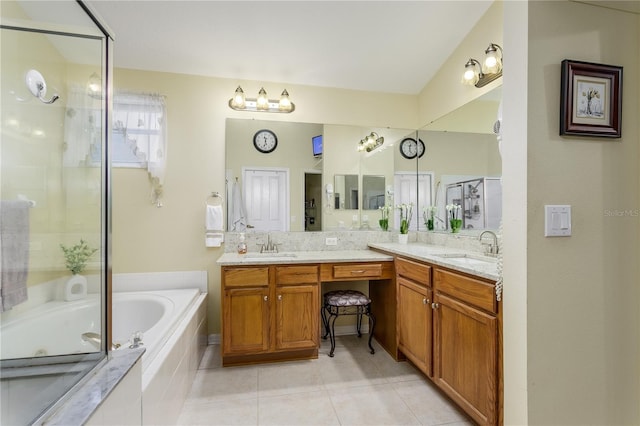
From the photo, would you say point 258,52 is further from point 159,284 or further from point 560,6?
point 159,284

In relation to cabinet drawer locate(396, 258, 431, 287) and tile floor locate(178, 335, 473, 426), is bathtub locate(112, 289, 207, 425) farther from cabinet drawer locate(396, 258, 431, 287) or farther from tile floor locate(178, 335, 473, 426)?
cabinet drawer locate(396, 258, 431, 287)

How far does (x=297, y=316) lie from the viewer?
7.66ft

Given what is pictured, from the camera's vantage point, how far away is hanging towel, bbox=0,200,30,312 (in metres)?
1.22

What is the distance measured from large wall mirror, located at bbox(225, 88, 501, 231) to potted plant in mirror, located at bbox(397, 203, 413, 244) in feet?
0.17

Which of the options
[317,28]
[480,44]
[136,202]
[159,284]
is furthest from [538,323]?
[136,202]

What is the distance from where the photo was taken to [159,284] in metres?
2.64

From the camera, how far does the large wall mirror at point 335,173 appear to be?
2768 millimetres

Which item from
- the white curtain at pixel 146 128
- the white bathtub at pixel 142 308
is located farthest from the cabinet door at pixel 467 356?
the white curtain at pixel 146 128

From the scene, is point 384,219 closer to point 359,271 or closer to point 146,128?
point 359,271

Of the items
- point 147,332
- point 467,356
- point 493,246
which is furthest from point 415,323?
point 147,332

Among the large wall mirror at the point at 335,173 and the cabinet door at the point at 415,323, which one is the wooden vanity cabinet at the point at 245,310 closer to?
the large wall mirror at the point at 335,173

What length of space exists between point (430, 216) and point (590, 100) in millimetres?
1733

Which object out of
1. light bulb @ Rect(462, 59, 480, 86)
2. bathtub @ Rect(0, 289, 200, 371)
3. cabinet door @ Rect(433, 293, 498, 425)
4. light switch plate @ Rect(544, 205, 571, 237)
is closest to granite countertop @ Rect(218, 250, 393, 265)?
bathtub @ Rect(0, 289, 200, 371)

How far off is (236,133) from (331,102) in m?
1.01
